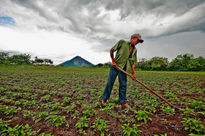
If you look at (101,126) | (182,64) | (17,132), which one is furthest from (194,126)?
(182,64)

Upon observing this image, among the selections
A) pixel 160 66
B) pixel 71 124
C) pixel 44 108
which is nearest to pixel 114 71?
pixel 71 124

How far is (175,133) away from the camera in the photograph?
2.42 meters

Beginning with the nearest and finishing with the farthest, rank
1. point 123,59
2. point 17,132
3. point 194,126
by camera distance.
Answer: point 17,132, point 194,126, point 123,59

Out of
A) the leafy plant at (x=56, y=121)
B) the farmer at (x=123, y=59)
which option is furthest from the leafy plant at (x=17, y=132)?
the farmer at (x=123, y=59)

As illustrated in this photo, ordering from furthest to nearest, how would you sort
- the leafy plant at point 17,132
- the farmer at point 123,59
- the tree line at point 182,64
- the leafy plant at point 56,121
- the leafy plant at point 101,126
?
the tree line at point 182,64 → the farmer at point 123,59 → the leafy plant at point 56,121 → the leafy plant at point 101,126 → the leafy plant at point 17,132

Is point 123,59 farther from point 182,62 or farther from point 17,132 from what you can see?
point 182,62

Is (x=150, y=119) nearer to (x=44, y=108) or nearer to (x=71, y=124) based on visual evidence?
(x=71, y=124)

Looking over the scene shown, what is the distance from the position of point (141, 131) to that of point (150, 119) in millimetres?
752

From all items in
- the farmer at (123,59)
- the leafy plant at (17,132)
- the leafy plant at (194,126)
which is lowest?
the leafy plant at (17,132)

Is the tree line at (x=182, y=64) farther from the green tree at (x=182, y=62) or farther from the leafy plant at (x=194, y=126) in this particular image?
the leafy plant at (x=194, y=126)

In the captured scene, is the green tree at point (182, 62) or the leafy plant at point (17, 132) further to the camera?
the green tree at point (182, 62)

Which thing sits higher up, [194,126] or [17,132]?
[194,126]

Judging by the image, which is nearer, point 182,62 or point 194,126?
point 194,126

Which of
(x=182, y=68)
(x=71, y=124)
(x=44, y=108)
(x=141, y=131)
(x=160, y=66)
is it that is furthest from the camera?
(x=160, y=66)
